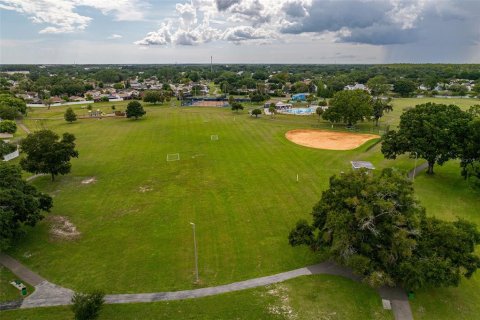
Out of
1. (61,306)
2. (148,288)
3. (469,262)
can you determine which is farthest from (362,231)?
(61,306)

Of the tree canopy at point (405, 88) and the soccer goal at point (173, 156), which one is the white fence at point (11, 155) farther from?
the tree canopy at point (405, 88)

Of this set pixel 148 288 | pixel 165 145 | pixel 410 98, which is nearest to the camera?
pixel 148 288

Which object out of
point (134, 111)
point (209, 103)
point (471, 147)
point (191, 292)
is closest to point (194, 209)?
point (191, 292)

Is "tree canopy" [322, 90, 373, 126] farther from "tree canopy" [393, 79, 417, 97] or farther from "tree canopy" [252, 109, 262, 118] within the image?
"tree canopy" [393, 79, 417, 97]

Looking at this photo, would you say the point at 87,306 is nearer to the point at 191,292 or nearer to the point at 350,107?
the point at 191,292

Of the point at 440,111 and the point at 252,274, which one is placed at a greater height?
the point at 440,111

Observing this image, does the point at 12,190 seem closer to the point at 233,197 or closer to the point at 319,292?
the point at 233,197

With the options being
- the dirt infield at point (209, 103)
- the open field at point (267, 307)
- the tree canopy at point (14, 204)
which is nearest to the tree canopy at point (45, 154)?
the tree canopy at point (14, 204)
